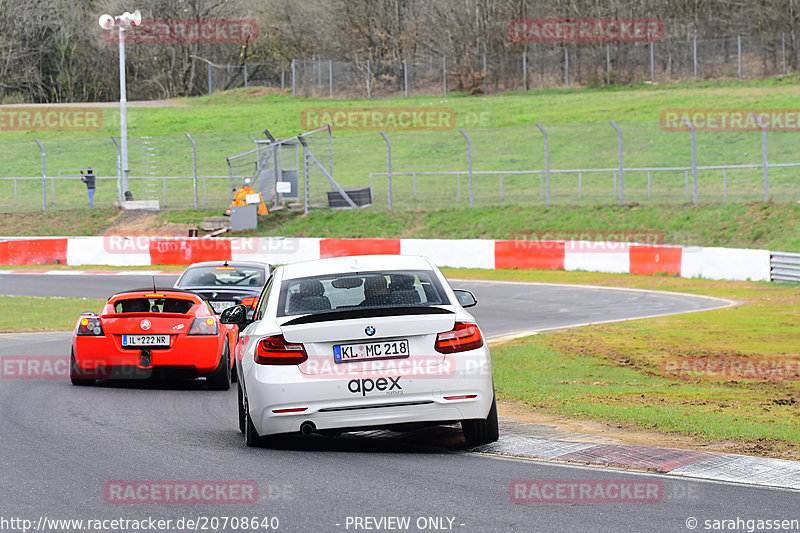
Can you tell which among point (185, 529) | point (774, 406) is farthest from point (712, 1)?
point (185, 529)

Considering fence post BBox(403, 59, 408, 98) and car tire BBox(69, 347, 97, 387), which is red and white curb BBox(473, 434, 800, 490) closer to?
car tire BBox(69, 347, 97, 387)

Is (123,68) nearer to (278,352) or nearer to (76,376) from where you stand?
(76,376)

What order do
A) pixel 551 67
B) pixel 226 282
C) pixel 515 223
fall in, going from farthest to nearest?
pixel 551 67, pixel 515 223, pixel 226 282

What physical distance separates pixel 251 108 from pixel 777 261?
44.3 m

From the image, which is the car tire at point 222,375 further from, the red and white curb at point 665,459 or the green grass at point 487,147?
the green grass at point 487,147

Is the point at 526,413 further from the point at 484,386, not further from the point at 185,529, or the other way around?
the point at 185,529

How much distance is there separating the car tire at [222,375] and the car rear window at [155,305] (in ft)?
2.11

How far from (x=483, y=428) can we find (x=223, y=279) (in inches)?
368

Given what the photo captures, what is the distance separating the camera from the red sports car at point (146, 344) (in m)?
12.7

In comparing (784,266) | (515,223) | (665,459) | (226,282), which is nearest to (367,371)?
(665,459)

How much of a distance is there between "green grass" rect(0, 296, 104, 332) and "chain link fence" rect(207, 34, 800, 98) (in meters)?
42.7

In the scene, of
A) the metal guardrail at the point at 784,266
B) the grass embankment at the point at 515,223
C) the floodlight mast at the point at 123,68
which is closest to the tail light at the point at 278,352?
the metal guardrail at the point at 784,266

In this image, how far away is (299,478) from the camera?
24.3 feet

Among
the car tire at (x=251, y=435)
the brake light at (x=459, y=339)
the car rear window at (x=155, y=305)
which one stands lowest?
the car tire at (x=251, y=435)
